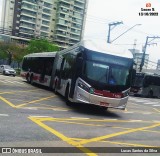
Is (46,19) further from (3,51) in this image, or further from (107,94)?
(107,94)

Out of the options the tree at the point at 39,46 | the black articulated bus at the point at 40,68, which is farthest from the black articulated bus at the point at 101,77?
the tree at the point at 39,46

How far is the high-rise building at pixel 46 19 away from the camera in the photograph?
4685 inches

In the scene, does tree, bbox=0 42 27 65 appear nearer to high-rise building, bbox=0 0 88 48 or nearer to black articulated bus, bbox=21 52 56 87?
high-rise building, bbox=0 0 88 48

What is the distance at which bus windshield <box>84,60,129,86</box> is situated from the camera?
1483cm

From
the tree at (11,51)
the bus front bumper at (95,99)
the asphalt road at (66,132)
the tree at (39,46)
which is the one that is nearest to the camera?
the asphalt road at (66,132)

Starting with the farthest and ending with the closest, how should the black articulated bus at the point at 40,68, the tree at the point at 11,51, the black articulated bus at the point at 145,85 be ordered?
1. the tree at the point at 11,51
2. the black articulated bus at the point at 145,85
3. the black articulated bus at the point at 40,68

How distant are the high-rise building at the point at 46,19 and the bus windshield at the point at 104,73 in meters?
99.6

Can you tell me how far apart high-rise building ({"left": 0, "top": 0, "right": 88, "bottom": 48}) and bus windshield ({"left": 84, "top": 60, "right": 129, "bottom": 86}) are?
99559 millimetres

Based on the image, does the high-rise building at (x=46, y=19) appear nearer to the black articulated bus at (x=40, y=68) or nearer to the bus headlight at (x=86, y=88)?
the black articulated bus at (x=40, y=68)

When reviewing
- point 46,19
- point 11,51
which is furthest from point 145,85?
point 46,19

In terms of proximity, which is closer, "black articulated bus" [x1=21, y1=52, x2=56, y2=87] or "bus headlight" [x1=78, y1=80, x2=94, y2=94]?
"bus headlight" [x1=78, y1=80, x2=94, y2=94]

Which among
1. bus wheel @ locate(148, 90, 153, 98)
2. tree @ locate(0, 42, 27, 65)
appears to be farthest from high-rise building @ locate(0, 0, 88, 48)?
bus wheel @ locate(148, 90, 153, 98)

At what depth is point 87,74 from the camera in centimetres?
1480

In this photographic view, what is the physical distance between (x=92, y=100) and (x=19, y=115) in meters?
3.86
